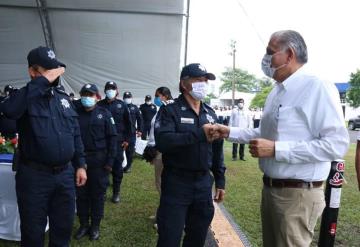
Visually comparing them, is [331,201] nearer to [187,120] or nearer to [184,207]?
[184,207]

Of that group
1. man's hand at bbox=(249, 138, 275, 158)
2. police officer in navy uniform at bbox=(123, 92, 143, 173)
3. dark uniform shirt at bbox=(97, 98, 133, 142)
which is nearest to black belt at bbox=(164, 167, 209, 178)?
man's hand at bbox=(249, 138, 275, 158)

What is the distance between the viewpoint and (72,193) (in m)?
3.24

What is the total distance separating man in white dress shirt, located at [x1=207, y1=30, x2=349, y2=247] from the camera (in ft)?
7.23

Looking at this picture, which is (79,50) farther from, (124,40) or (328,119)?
(328,119)

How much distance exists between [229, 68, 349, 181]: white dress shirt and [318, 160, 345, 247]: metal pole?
0.95m

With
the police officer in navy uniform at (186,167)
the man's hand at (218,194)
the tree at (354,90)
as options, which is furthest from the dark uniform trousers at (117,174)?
the tree at (354,90)

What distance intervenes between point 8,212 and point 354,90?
161ft

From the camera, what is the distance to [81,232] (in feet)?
15.1

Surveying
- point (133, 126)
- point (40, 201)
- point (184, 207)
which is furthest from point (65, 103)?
point (133, 126)

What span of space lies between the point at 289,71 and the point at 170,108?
102cm

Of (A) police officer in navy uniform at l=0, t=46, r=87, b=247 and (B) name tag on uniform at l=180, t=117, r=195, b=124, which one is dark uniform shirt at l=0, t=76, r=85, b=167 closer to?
(A) police officer in navy uniform at l=0, t=46, r=87, b=247

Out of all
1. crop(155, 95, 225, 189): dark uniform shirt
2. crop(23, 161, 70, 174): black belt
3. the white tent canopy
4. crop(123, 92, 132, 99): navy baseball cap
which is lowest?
crop(23, 161, 70, 174): black belt

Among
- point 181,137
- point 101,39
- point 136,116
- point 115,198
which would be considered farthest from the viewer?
point 136,116

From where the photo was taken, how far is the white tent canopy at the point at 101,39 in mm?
8922
